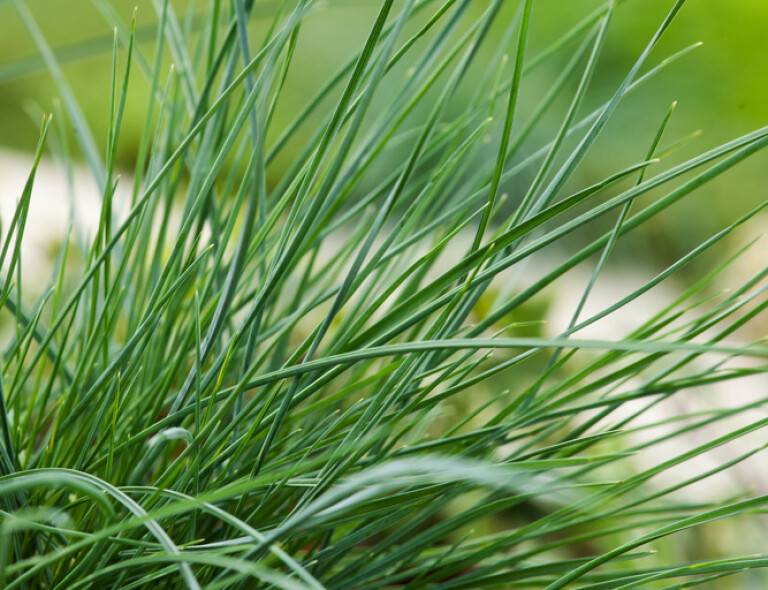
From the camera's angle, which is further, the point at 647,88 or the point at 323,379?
the point at 647,88

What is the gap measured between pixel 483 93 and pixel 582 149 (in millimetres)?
161

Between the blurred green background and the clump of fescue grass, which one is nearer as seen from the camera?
the clump of fescue grass

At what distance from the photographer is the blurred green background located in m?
1.47

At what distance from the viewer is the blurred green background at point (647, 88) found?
4.82ft

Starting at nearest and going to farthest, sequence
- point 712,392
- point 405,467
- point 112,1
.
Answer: point 405,467 → point 712,392 → point 112,1

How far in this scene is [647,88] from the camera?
5.21ft

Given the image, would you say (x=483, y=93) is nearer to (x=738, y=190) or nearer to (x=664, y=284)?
(x=664, y=284)

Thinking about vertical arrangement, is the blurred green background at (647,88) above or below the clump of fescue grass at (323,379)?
above

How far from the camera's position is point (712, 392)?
990 millimetres

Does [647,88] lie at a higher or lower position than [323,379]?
higher

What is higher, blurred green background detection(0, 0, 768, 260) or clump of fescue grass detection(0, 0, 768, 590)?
blurred green background detection(0, 0, 768, 260)

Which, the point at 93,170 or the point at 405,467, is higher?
the point at 93,170

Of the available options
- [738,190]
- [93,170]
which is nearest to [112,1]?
[738,190]

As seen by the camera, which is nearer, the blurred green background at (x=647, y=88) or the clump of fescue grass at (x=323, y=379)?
the clump of fescue grass at (x=323, y=379)
